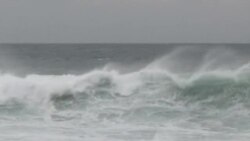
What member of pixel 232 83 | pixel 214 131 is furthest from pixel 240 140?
pixel 232 83

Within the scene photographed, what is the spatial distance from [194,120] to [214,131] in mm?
1073

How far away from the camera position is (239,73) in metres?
16.8

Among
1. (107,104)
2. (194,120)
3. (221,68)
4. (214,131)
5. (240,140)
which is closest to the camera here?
(240,140)

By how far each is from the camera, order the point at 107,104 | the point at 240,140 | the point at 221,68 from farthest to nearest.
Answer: the point at 221,68
the point at 107,104
the point at 240,140

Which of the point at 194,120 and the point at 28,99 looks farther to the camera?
the point at 28,99

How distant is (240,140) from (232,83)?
193 inches

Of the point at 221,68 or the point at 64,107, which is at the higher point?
the point at 221,68

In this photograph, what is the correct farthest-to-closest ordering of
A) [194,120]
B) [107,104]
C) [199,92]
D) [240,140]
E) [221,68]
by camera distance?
[221,68], [199,92], [107,104], [194,120], [240,140]

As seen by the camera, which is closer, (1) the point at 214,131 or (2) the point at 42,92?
(1) the point at 214,131

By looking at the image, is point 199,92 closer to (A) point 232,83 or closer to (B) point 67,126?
(A) point 232,83

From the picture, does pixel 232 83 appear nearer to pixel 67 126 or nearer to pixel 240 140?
pixel 240 140

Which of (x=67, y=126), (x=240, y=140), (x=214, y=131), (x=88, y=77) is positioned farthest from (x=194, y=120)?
(x=88, y=77)

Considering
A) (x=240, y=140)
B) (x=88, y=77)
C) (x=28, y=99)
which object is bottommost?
(x=240, y=140)

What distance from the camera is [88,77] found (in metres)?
16.8
